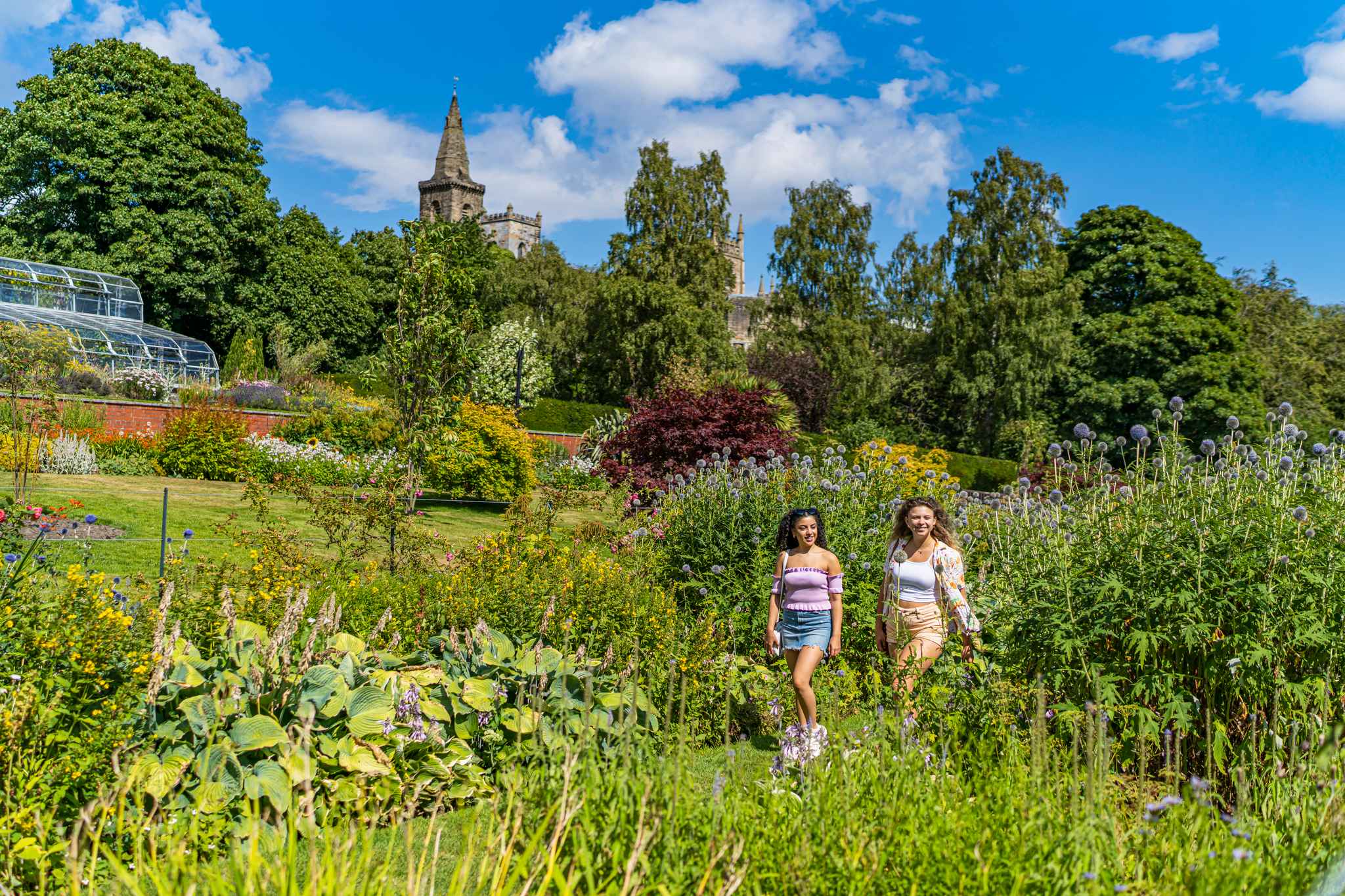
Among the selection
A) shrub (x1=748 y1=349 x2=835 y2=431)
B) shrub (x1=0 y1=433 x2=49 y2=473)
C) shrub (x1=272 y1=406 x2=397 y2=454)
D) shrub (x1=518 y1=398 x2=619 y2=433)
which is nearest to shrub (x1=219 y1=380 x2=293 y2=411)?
shrub (x1=272 y1=406 x2=397 y2=454)

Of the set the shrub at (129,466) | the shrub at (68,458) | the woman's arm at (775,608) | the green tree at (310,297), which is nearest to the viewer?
the woman's arm at (775,608)

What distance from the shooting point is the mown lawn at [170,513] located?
356 inches

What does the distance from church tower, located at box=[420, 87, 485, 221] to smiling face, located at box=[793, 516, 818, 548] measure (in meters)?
66.5

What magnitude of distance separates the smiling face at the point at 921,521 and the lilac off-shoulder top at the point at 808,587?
1.63 feet

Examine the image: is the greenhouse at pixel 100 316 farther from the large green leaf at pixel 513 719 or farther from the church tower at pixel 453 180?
the church tower at pixel 453 180

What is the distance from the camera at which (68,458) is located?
13.9 m

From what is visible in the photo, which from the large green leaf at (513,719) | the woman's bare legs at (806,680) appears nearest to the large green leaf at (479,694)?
the large green leaf at (513,719)

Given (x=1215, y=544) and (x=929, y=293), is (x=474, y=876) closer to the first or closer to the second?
(x=1215, y=544)

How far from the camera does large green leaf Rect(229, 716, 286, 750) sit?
134 inches

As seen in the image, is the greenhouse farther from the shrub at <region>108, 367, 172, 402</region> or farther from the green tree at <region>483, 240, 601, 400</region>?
the green tree at <region>483, 240, 601, 400</region>

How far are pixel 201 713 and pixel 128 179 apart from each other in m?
30.9

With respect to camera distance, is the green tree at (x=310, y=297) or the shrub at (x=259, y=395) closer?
the shrub at (x=259, y=395)

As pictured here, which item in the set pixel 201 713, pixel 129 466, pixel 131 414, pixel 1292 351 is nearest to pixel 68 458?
pixel 129 466

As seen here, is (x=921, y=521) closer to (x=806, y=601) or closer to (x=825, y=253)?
(x=806, y=601)
